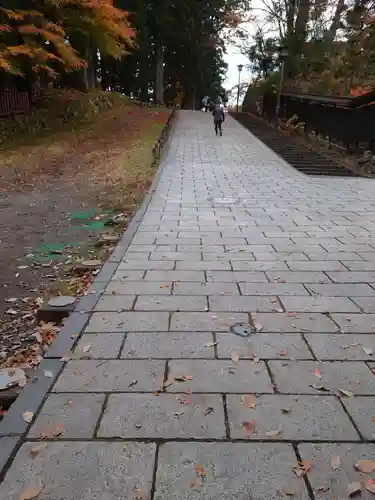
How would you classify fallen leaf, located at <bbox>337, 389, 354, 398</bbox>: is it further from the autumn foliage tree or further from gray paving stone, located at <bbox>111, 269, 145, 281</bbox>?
the autumn foliage tree

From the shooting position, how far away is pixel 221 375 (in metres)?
2.81

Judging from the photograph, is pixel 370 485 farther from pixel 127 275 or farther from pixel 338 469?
pixel 127 275

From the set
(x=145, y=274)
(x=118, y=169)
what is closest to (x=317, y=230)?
(x=145, y=274)

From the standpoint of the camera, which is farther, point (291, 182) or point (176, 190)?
point (291, 182)

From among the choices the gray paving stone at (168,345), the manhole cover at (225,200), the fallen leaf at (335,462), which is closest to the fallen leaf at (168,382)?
the gray paving stone at (168,345)

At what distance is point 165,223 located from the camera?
264 inches

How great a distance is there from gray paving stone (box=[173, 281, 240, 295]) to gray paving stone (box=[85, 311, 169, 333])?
0.51 meters

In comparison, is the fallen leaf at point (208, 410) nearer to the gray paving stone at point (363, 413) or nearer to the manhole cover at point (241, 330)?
the gray paving stone at point (363, 413)

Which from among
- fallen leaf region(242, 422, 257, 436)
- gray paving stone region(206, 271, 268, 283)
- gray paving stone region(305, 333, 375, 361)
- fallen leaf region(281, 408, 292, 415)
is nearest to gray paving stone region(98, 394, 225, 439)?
fallen leaf region(242, 422, 257, 436)

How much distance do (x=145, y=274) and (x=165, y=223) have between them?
2.25 meters

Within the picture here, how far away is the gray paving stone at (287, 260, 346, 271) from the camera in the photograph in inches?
188

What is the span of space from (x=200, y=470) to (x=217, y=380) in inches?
29.0

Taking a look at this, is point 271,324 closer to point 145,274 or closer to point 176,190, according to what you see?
point 145,274

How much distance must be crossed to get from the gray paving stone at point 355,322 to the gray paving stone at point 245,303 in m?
0.51
